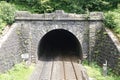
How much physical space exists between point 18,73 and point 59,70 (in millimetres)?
2762

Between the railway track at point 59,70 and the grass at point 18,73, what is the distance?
340 mm

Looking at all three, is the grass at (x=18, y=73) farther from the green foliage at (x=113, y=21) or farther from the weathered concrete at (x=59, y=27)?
the green foliage at (x=113, y=21)

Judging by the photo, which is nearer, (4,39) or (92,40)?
(4,39)

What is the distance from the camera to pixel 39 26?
69.0 ft

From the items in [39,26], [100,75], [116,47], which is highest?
[39,26]

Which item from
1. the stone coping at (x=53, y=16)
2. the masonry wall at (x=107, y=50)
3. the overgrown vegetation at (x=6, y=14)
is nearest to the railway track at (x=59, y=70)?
the masonry wall at (x=107, y=50)

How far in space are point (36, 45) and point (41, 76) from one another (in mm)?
4342

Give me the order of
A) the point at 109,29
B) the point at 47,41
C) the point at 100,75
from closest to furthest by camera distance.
Answer: the point at 100,75 < the point at 109,29 < the point at 47,41

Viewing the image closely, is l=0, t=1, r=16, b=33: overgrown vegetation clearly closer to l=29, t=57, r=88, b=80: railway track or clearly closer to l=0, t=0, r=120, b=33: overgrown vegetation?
l=0, t=0, r=120, b=33: overgrown vegetation

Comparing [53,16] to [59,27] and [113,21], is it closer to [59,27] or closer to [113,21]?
[59,27]

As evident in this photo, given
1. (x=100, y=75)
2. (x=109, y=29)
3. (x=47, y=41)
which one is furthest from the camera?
(x=47, y=41)

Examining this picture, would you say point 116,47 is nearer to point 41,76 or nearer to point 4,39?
point 41,76

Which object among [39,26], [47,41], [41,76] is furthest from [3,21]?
[47,41]

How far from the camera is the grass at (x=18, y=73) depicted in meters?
15.5
